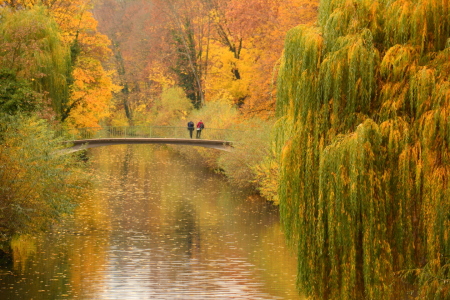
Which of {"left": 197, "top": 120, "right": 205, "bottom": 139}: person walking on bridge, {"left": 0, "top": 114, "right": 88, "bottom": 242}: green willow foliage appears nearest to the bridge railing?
{"left": 197, "top": 120, "right": 205, "bottom": 139}: person walking on bridge

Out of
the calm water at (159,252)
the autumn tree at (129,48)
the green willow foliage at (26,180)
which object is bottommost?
the calm water at (159,252)

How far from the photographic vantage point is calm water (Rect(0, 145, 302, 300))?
21.8m

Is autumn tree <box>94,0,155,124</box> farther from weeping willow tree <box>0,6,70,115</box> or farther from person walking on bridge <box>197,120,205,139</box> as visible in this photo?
weeping willow tree <box>0,6,70,115</box>

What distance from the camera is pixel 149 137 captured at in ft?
166

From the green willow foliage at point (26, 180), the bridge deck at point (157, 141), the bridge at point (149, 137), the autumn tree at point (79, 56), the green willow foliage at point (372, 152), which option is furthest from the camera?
the bridge at point (149, 137)

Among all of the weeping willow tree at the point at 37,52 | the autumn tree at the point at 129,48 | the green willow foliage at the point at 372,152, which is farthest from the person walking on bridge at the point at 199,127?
the green willow foliage at the point at 372,152

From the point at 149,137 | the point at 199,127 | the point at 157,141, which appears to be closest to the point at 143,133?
the point at 149,137

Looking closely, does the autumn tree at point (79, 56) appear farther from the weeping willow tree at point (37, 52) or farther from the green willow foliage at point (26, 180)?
the green willow foliage at point (26, 180)

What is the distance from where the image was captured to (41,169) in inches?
986

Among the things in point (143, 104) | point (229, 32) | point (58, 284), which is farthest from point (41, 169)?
point (143, 104)

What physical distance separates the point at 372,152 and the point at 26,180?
14705 millimetres

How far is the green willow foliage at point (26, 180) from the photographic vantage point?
23.8 m

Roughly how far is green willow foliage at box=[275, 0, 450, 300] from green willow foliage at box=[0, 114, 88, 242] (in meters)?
12.3

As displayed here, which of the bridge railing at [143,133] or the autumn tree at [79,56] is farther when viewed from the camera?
the bridge railing at [143,133]
